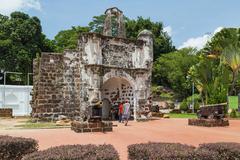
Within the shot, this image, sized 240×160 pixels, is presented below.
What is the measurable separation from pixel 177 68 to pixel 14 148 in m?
38.8

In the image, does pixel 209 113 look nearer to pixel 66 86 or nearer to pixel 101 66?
pixel 101 66

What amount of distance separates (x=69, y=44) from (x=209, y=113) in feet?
95.0

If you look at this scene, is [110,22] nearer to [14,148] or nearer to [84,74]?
[84,74]

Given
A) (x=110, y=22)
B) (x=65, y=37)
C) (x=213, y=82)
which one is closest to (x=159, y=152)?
(x=110, y=22)

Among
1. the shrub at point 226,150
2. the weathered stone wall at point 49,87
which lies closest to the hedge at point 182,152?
the shrub at point 226,150

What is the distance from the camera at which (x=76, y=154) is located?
16.0 feet

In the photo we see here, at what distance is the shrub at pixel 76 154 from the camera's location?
473 cm

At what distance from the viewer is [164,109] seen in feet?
130

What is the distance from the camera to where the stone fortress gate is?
2016 centimetres

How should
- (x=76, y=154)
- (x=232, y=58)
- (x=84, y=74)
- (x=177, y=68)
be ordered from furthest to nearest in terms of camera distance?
(x=177, y=68), (x=232, y=58), (x=84, y=74), (x=76, y=154)

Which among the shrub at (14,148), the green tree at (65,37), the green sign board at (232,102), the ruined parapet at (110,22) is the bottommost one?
the shrub at (14,148)

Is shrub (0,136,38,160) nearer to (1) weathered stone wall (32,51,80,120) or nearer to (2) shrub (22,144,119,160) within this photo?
(2) shrub (22,144,119,160)

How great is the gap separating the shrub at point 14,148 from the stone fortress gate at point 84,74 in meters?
13.0

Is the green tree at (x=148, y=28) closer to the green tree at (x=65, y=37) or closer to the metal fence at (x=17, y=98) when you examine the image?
the green tree at (x=65, y=37)
